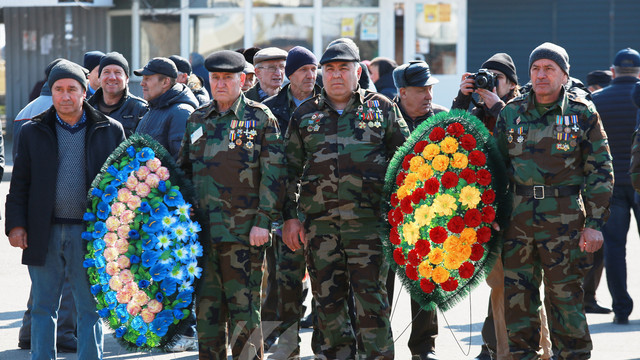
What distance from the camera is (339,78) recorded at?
18.8 feet

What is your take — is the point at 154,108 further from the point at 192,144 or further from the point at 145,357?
the point at 145,357

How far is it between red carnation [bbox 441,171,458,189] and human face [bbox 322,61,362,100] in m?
0.86

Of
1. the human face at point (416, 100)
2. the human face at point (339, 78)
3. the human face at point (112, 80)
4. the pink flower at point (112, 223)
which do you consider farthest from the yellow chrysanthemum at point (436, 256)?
the human face at point (112, 80)

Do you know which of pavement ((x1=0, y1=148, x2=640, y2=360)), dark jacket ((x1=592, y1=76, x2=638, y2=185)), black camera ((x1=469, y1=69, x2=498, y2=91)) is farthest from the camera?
dark jacket ((x1=592, y1=76, x2=638, y2=185))

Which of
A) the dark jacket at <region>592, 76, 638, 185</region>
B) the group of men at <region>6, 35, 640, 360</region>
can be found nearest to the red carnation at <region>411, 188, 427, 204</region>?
the group of men at <region>6, 35, 640, 360</region>

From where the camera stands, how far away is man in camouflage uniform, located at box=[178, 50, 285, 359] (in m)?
5.60

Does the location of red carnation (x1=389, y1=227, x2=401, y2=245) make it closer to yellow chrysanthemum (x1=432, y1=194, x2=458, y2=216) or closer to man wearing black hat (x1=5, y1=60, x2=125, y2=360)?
yellow chrysanthemum (x1=432, y1=194, x2=458, y2=216)

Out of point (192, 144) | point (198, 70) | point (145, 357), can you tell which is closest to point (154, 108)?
point (192, 144)

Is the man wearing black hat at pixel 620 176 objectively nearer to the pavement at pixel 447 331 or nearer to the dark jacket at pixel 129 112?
the pavement at pixel 447 331

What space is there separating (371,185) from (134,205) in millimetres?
1536

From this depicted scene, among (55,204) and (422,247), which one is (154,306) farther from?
(422,247)

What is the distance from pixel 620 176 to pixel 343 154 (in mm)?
3477

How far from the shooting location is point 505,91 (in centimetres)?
650

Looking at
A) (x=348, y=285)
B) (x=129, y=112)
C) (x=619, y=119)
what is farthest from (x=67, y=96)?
(x=619, y=119)
